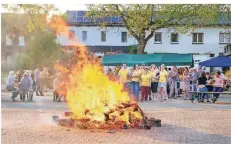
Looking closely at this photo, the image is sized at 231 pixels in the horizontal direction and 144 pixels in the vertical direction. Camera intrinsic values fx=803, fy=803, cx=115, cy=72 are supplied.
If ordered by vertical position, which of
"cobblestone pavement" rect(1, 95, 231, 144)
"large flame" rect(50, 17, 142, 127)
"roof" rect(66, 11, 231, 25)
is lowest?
"cobblestone pavement" rect(1, 95, 231, 144)

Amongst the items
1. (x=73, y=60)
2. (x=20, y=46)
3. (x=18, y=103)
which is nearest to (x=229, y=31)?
(x=73, y=60)

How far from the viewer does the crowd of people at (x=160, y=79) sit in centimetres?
1063

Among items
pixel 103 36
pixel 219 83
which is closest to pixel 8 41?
pixel 103 36

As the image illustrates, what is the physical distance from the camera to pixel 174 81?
11.1 m

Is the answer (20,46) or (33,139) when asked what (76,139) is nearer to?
(33,139)

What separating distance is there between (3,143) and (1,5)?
1679 mm

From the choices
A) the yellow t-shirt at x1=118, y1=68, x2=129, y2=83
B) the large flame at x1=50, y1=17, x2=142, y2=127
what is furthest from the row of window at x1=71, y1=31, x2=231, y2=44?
the yellow t-shirt at x1=118, y1=68, x2=129, y2=83

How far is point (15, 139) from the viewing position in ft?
32.1

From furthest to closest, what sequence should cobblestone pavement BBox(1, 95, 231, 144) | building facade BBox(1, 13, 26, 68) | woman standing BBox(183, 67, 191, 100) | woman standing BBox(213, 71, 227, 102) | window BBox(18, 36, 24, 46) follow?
woman standing BBox(183, 67, 191, 100), woman standing BBox(213, 71, 227, 102), window BBox(18, 36, 24, 46), building facade BBox(1, 13, 26, 68), cobblestone pavement BBox(1, 95, 231, 144)

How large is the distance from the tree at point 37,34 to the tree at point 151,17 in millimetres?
586

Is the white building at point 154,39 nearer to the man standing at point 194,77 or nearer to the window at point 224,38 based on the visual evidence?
the window at point 224,38

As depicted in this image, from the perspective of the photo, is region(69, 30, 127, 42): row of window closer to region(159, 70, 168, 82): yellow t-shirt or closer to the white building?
the white building

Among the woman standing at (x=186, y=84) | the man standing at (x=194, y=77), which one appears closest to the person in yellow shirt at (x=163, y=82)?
the woman standing at (x=186, y=84)

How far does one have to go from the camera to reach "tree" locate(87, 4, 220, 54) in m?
10.2
